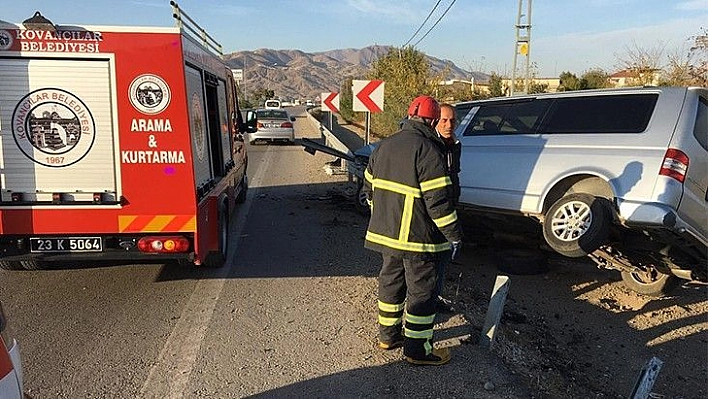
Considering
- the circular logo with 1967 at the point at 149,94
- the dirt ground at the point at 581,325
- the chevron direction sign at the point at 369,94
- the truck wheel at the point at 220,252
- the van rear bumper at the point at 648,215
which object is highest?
the chevron direction sign at the point at 369,94

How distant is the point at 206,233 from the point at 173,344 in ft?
4.43

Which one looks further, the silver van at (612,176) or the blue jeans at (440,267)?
the silver van at (612,176)

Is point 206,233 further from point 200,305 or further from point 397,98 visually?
point 397,98

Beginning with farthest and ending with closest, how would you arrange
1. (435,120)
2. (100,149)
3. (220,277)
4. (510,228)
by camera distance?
(510,228), (220,277), (100,149), (435,120)

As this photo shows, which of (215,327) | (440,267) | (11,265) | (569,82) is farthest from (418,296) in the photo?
(569,82)

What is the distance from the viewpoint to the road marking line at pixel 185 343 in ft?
12.1

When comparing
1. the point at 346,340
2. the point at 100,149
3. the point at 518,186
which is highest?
the point at 100,149

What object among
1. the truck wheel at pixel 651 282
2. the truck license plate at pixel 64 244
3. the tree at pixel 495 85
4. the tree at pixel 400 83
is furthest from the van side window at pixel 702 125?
the tree at pixel 495 85

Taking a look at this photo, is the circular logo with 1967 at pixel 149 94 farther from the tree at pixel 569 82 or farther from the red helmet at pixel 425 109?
the tree at pixel 569 82

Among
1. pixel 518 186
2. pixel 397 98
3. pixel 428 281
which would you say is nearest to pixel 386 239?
pixel 428 281

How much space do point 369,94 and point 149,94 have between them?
286 inches

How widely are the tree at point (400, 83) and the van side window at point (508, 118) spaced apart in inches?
609

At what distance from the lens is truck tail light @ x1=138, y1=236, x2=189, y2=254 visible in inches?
200

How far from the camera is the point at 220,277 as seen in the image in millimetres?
6078
